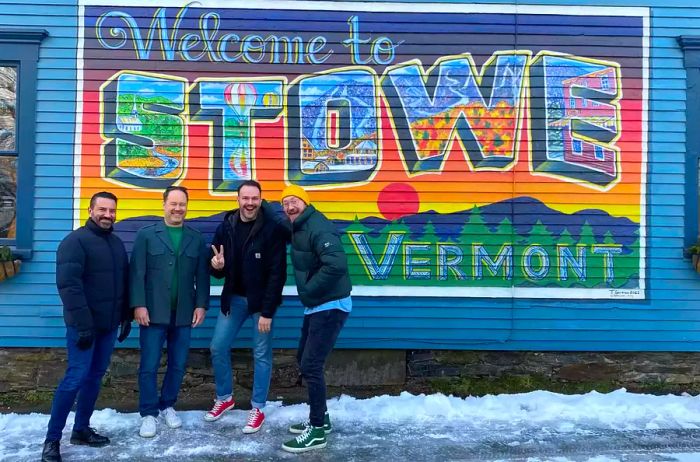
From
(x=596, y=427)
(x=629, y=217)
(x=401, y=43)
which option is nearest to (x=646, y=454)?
(x=596, y=427)

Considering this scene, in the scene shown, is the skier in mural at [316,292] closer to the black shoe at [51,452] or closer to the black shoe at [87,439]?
the black shoe at [87,439]

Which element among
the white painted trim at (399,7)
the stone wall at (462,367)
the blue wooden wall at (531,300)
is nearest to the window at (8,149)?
the blue wooden wall at (531,300)

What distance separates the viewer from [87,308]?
391 cm

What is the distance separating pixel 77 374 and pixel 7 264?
192 centimetres

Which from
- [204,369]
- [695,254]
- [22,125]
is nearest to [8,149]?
[22,125]

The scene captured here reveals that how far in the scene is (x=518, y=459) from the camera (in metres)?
4.20

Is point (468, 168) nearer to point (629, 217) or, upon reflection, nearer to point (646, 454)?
point (629, 217)

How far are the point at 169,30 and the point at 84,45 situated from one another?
0.86 m

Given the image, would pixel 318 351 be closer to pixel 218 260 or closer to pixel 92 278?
pixel 218 260

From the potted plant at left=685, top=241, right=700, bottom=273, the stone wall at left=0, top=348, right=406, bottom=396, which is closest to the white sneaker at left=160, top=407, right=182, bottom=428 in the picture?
the stone wall at left=0, top=348, right=406, bottom=396

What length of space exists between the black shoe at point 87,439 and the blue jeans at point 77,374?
25 centimetres

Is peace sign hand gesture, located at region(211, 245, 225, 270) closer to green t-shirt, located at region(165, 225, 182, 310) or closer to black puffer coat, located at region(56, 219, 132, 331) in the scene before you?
green t-shirt, located at region(165, 225, 182, 310)

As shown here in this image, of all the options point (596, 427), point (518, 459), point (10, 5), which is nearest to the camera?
point (518, 459)

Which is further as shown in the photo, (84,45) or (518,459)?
(84,45)
